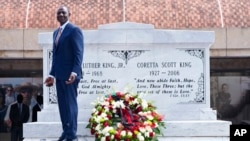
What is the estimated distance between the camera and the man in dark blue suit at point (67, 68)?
28.0 ft

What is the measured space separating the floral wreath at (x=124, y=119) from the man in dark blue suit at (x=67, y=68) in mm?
496

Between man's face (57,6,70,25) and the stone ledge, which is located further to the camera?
the stone ledge

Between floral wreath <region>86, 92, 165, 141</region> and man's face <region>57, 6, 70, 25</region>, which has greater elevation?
man's face <region>57, 6, 70, 25</region>

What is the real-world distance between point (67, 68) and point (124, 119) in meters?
1.21

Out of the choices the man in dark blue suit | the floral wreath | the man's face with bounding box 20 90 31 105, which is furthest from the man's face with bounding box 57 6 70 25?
the man's face with bounding box 20 90 31 105

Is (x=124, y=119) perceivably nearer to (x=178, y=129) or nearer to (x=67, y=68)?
(x=178, y=129)

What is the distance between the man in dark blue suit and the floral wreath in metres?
0.50

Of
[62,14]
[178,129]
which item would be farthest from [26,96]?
[62,14]

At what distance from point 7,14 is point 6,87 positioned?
6.99 ft

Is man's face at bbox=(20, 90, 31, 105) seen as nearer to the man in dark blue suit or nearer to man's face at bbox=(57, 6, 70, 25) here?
the man in dark blue suit

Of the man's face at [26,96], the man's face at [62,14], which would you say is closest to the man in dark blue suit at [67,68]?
the man's face at [62,14]

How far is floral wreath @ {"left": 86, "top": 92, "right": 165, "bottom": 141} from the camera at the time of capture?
8734mm

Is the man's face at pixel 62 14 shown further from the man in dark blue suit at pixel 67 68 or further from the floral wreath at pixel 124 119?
the floral wreath at pixel 124 119

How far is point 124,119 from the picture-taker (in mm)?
9031
